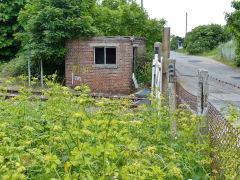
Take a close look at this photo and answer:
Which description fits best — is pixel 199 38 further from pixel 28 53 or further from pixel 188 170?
pixel 188 170

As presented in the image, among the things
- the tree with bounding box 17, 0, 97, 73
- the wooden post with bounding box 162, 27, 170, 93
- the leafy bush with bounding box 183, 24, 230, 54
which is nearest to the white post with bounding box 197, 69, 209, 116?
the wooden post with bounding box 162, 27, 170, 93

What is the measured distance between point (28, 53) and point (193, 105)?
1096 centimetres

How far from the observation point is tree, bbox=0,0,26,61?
19.9 meters

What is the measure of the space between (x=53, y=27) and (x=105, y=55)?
264 cm

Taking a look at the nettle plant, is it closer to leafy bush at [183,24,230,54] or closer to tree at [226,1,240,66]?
tree at [226,1,240,66]

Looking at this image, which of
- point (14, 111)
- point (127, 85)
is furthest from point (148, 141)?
point (127, 85)

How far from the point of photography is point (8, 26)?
20.2m

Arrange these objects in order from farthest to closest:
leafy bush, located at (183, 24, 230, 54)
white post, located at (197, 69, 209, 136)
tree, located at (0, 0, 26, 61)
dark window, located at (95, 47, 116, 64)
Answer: leafy bush, located at (183, 24, 230, 54), tree, located at (0, 0, 26, 61), dark window, located at (95, 47, 116, 64), white post, located at (197, 69, 209, 136)

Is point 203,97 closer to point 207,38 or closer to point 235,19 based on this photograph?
point 235,19

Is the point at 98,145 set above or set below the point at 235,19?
below

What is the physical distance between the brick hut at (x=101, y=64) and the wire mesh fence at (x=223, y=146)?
975 cm

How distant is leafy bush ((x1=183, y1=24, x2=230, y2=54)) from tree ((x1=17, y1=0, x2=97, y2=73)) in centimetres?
2511

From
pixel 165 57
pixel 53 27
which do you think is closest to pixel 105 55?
pixel 53 27

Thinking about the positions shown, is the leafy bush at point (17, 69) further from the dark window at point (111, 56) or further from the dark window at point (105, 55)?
the dark window at point (111, 56)
